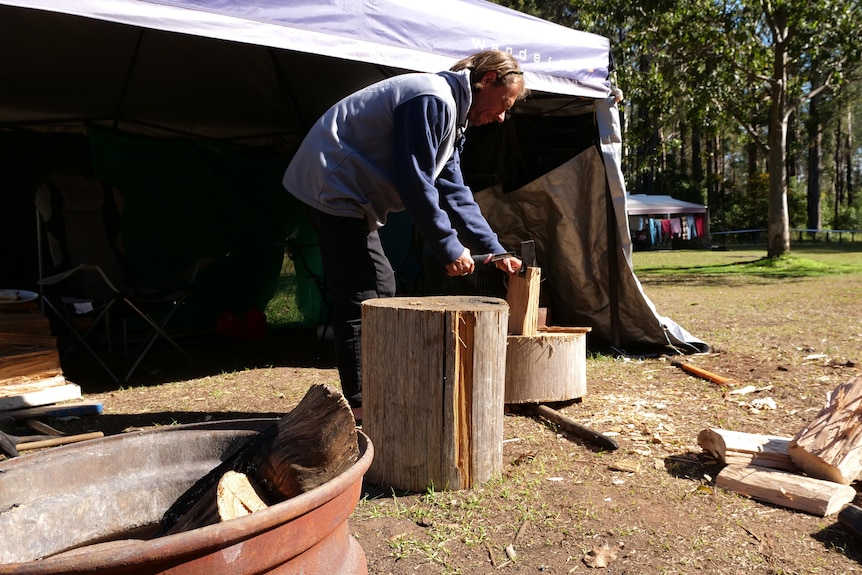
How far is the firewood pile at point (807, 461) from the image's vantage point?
2443 mm

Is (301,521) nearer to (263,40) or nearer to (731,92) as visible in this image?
(263,40)

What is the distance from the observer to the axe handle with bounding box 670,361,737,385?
4.28 m

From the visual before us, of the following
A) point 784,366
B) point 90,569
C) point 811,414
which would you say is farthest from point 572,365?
point 90,569

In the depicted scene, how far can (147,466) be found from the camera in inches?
65.9

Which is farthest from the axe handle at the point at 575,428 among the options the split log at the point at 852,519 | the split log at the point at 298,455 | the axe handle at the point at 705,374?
the split log at the point at 298,455

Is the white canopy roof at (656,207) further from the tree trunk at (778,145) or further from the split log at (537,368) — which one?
the split log at (537,368)

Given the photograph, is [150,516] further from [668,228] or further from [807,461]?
[668,228]

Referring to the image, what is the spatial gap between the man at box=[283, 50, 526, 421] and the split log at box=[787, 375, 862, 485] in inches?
54.8

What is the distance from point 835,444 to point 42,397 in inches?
157

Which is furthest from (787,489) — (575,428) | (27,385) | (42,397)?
(27,385)

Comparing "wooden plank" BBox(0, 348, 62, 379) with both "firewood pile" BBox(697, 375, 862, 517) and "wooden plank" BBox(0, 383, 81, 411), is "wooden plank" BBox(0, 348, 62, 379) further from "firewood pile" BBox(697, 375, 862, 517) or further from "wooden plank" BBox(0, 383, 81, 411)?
"firewood pile" BBox(697, 375, 862, 517)

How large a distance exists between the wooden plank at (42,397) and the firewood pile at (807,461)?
11.5 ft

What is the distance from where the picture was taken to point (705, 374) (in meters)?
4.45

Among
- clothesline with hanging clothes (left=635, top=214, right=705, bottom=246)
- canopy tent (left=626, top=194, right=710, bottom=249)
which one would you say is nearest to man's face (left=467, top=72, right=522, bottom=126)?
canopy tent (left=626, top=194, right=710, bottom=249)
